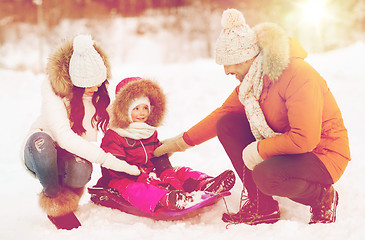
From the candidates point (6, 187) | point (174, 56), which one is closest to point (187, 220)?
point (6, 187)

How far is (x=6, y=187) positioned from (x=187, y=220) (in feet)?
4.97

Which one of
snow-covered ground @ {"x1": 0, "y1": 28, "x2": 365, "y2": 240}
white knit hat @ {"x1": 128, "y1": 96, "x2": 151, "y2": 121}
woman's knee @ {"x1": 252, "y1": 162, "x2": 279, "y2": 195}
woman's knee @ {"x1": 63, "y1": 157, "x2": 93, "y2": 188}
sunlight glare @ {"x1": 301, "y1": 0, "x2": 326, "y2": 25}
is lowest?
snow-covered ground @ {"x1": 0, "y1": 28, "x2": 365, "y2": 240}

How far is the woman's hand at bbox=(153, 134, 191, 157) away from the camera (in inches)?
107

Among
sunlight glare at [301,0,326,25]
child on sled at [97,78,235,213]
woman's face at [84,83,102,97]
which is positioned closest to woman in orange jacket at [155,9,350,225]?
child on sled at [97,78,235,213]

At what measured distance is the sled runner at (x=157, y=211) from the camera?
2.34m

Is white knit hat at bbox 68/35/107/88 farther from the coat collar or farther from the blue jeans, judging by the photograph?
the coat collar

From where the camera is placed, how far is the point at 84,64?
Result: 7.59 ft

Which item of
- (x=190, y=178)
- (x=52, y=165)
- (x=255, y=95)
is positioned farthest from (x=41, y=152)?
(x=255, y=95)

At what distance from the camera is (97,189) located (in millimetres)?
2633

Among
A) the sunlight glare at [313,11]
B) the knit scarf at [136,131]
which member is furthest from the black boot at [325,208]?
the sunlight glare at [313,11]

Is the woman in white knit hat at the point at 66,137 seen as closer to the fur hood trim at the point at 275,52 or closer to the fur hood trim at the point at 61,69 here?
the fur hood trim at the point at 61,69

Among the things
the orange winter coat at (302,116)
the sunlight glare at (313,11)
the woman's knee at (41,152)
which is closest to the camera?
the orange winter coat at (302,116)

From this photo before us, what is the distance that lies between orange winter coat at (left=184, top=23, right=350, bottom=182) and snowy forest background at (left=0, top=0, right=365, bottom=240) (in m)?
0.37

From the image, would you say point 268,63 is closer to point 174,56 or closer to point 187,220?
point 187,220
